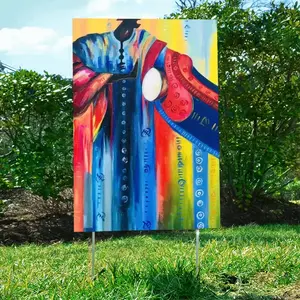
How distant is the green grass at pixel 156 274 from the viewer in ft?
13.1

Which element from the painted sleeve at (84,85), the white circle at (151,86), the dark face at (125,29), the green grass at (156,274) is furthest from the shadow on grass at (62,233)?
the dark face at (125,29)

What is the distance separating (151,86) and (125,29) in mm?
506

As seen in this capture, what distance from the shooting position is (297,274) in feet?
16.1

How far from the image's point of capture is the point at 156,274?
4.43 metres

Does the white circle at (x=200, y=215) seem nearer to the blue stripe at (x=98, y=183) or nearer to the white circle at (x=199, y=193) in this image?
the white circle at (x=199, y=193)

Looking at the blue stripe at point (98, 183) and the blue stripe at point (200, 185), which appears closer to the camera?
the blue stripe at point (98, 183)

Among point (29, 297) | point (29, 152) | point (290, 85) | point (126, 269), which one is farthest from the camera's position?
point (290, 85)

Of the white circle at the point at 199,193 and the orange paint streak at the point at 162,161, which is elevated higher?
the orange paint streak at the point at 162,161

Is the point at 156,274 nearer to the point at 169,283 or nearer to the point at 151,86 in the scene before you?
the point at 169,283

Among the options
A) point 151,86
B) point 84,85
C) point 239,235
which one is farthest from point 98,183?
point 239,235

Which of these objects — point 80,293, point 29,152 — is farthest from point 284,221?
point 80,293

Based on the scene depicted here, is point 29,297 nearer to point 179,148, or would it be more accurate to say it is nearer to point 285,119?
point 179,148

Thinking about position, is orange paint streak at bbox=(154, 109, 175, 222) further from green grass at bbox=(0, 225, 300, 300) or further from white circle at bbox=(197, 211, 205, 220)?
green grass at bbox=(0, 225, 300, 300)

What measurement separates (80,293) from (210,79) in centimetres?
202
